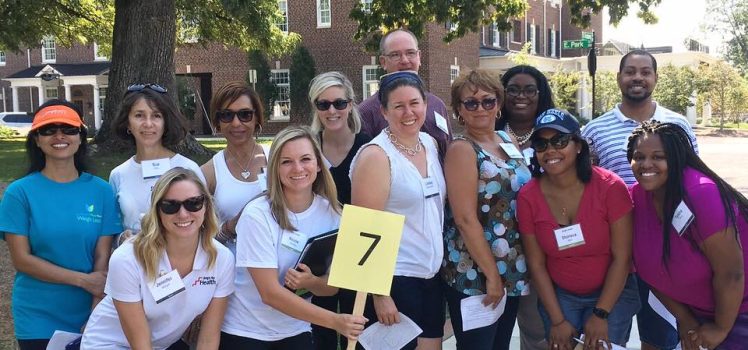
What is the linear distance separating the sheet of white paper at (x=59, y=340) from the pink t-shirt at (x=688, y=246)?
292cm

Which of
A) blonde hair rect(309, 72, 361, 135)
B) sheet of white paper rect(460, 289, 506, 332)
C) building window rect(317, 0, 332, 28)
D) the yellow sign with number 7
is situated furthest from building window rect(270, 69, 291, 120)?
the yellow sign with number 7

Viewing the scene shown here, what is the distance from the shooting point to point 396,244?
9.89 feet

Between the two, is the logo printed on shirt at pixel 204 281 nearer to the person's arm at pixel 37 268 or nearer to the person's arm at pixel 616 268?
the person's arm at pixel 37 268

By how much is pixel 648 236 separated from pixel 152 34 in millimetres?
12898

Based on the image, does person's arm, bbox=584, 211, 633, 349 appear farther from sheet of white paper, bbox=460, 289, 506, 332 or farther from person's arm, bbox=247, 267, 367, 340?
person's arm, bbox=247, 267, 367, 340

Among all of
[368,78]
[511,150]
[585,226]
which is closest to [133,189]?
[511,150]

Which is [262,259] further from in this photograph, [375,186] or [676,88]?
[676,88]

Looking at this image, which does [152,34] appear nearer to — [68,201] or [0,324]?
[0,324]

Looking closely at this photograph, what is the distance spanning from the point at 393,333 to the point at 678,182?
5.30 feet

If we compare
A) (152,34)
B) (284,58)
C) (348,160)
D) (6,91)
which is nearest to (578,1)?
(152,34)

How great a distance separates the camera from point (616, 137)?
169 inches

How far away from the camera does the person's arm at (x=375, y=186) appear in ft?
10.7

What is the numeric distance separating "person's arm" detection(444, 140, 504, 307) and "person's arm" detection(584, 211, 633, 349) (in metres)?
0.53

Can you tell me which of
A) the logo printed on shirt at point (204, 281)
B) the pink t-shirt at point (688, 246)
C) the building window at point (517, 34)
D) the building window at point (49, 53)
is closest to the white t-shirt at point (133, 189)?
the logo printed on shirt at point (204, 281)
